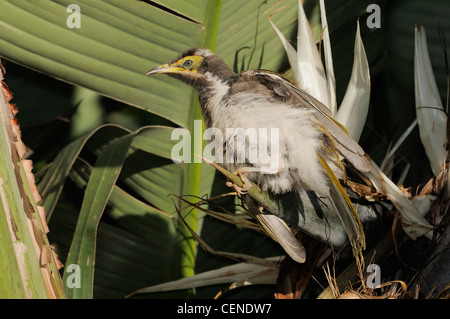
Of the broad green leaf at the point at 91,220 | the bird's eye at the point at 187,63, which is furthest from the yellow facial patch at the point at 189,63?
the broad green leaf at the point at 91,220

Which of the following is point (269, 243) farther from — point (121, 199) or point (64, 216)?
point (64, 216)

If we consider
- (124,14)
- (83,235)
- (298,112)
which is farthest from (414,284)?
(124,14)

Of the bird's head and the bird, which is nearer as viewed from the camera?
the bird

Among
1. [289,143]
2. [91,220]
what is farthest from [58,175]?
[289,143]

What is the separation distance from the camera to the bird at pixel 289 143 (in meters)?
0.84

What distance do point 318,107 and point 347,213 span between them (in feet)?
0.58

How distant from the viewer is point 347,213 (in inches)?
32.3

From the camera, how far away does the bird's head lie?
3.15 feet

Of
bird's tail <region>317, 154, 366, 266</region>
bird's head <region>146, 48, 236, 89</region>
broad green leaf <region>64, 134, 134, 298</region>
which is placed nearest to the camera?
bird's tail <region>317, 154, 366, 266</region>

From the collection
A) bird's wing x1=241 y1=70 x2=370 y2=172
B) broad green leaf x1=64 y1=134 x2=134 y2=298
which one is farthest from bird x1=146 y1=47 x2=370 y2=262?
broad green leaf x1=64 y1=134 x2=134 y2=298

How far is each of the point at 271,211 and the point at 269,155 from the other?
0.30ft

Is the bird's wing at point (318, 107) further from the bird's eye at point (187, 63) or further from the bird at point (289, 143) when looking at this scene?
the bird's eye at point (187, 63)

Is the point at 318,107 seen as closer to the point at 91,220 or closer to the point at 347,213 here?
the point at 347,213

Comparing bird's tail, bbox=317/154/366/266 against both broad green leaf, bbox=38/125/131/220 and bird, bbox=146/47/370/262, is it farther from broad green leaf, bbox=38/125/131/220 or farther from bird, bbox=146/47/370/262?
broad green leaf, bbox=38/125/131/220
